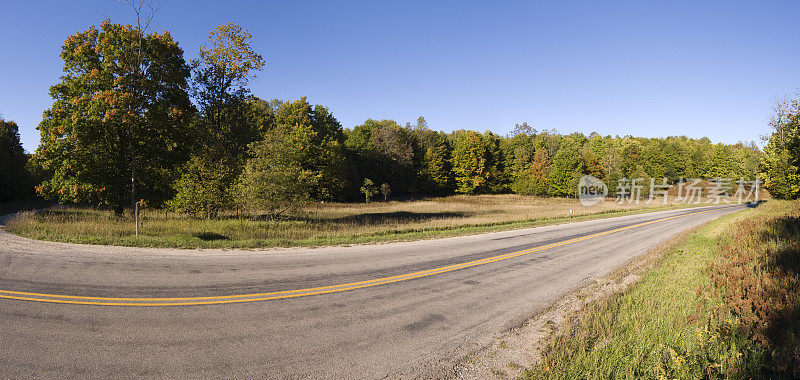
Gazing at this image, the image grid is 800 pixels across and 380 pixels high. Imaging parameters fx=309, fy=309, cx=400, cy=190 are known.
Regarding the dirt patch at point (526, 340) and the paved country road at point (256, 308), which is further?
the dirt patch at point (526, 340)

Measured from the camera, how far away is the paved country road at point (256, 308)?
426 centimetres

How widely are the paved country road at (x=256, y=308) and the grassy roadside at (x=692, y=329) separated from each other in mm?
1329

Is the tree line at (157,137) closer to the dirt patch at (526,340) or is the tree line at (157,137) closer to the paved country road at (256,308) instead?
the paved country road at (256,308)

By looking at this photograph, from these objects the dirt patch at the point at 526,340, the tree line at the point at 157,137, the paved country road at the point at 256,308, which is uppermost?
the tree line at the point at 157,137

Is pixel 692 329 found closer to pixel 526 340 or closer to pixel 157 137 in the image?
pixel 526 340

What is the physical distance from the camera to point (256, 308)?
601 centimetres

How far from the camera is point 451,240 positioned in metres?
15.3

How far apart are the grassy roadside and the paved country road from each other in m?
1.33

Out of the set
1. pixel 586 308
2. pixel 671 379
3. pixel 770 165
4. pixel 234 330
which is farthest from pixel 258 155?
pixel 770 165

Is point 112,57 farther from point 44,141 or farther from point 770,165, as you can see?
point 770,165

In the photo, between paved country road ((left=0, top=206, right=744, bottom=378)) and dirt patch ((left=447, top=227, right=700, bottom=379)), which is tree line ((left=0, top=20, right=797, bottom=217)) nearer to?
paved country road ((left=0, top=206, right=744, bottom=378))

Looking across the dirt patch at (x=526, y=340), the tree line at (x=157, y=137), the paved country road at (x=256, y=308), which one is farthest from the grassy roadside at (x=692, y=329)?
the tree line at (x=157, y=137)

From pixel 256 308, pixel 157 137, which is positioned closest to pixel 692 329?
pixel 256 308

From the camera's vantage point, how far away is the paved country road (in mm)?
4262
